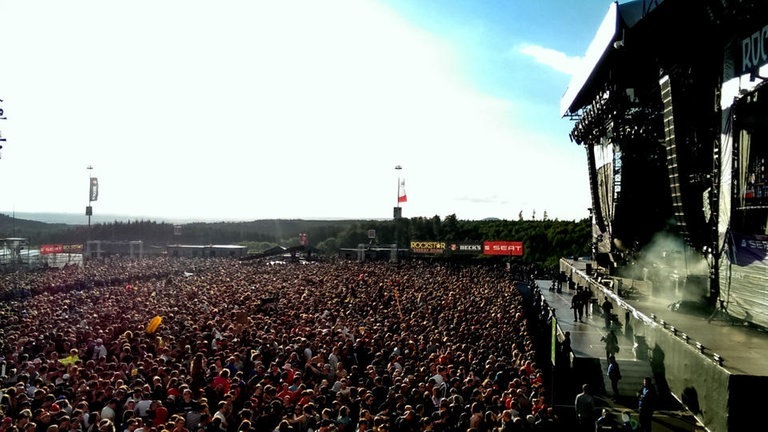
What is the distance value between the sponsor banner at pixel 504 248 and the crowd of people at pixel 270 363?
94.8 feet

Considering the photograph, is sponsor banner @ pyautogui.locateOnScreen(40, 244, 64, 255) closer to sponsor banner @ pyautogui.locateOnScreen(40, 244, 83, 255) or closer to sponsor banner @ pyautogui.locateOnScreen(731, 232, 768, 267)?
sponsor banner @ pyautogui.locateOnScreen(40, 244, 83, 255)

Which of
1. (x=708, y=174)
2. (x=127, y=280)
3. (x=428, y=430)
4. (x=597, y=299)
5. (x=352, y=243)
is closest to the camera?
(x=428, y=430)

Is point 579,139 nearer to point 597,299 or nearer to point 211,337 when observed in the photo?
point 597,299

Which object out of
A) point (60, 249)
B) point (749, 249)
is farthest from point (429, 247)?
point (749, 249)

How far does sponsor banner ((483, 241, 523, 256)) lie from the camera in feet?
167

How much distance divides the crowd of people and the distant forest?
38.3 m

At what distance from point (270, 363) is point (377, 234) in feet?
240

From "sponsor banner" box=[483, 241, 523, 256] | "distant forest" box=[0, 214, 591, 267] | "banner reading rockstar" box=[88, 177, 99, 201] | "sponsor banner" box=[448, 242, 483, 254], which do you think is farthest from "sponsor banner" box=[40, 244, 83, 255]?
"sponsor banner" box=[483, 241, 523, 256]

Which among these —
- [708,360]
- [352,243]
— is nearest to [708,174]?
[708,360]

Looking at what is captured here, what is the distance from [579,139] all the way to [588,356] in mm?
23691

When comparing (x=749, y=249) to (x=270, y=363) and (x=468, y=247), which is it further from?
(x=468, y=247)

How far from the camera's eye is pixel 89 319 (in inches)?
627

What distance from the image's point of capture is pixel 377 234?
84562 millimetres

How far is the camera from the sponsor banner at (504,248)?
50.9 m
